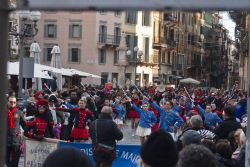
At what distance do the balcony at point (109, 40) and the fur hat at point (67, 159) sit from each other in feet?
211

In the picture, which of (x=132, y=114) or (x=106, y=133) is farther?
(x=132, y=114)

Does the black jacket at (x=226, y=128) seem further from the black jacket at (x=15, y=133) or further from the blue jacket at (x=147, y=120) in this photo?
the blue jacket at (x=147, y=120)

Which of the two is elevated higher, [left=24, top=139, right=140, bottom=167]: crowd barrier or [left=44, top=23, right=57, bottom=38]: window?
[left=44, top=23, right=57, bottom=38]: window

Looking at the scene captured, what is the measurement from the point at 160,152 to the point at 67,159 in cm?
135

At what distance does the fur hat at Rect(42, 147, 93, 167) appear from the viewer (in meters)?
3.35

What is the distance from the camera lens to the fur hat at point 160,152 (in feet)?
14.9

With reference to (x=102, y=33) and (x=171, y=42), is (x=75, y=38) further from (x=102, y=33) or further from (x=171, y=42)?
(x=171, y=42)

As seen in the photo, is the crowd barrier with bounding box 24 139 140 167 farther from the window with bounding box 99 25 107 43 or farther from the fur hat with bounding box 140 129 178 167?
the window with bounding box 99 25 107 43

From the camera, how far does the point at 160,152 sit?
4.60 metres

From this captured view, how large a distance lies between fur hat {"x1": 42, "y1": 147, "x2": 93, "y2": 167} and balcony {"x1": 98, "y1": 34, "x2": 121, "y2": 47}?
6442 cm

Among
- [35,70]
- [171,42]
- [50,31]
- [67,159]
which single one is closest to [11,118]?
[67,159]

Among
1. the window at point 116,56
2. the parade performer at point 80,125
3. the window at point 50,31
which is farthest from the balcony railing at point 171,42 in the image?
the parade performer at point 80,125

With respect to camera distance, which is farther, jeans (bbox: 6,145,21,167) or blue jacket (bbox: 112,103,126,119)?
blue jacket (bbox: 112,103,126,119)

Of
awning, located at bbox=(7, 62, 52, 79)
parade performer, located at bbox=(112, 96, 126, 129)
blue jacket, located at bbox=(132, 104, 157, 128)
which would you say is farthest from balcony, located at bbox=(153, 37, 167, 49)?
blue jacket, located at bbox=(132, 104, 157, 128)
